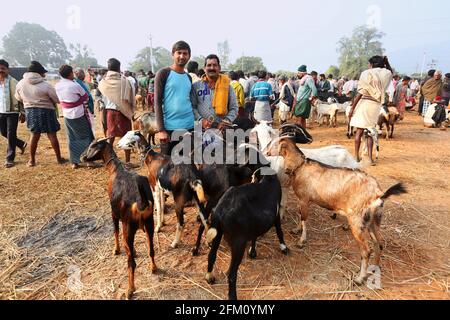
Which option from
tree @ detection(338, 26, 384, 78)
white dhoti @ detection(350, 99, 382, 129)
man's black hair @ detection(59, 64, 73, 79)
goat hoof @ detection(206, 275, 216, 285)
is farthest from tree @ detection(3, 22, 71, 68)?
goat hoof @ detection(206, 275, 216, 285)

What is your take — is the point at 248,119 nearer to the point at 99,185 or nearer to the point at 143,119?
the point at 143,119

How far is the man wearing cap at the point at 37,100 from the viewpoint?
631cm

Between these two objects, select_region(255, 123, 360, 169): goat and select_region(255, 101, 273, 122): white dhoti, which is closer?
select_region(255, 123, 360, 169): goat

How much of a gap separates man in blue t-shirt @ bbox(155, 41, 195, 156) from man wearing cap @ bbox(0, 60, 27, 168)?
4906 millimetres

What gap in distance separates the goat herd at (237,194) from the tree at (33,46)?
368 ft

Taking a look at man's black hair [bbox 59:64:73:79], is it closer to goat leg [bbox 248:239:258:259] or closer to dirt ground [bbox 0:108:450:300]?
dirt ground [bbox 0:108:450:300]

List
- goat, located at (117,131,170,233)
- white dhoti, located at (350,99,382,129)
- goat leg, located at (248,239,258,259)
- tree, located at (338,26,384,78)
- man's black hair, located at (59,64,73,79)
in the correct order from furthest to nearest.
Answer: tree, located at (338,26,384,78), white dhoti, located at (350,99,382,129), man's black hair, located at (59,64,73,79), goat, located at (117,131,170,233), goat leg, located at (248,239,258,259)

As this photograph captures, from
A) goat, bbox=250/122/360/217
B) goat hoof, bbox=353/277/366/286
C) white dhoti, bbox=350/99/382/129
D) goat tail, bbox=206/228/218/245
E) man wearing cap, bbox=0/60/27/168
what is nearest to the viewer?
goat tail, bbox=206/228/218/245

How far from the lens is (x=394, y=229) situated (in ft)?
14.2

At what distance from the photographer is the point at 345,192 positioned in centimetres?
336

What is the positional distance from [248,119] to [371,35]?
74.5 meters

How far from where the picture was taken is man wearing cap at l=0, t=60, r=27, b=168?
6.42 meters
